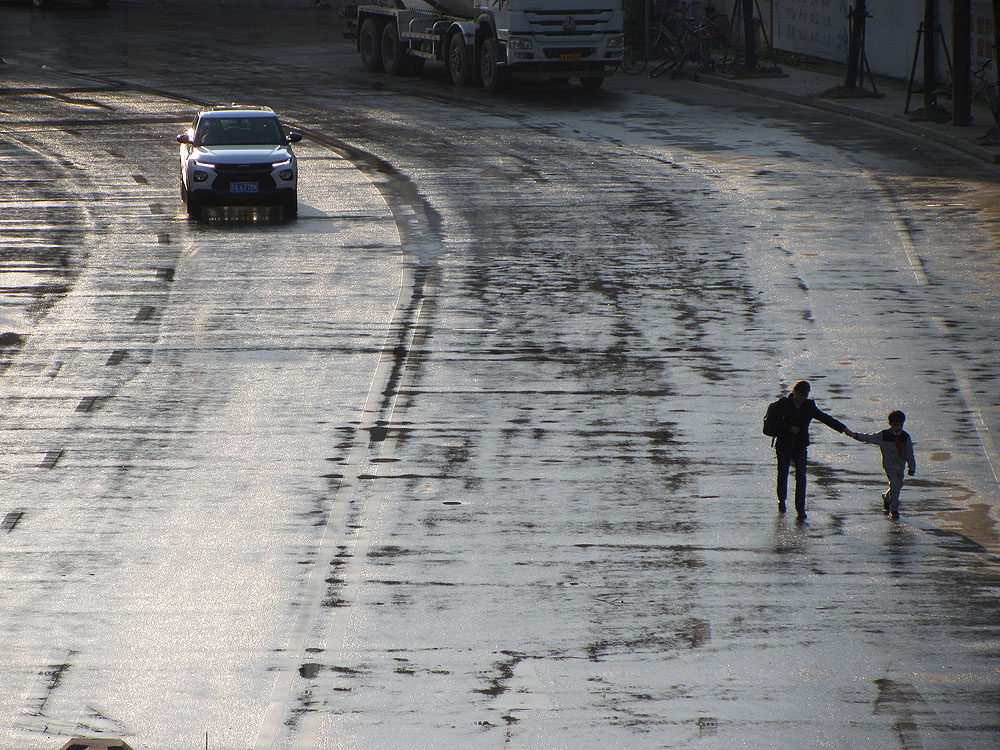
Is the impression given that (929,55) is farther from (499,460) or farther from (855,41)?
(499,460)

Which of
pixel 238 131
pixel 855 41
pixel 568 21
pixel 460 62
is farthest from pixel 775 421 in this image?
pixel 460 62

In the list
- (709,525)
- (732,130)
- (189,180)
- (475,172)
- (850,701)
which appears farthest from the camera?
(732,130)

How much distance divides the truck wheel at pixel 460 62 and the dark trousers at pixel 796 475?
1038 inches

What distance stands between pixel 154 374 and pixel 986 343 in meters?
9.27

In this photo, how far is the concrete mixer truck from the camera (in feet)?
109

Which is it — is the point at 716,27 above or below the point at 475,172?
above

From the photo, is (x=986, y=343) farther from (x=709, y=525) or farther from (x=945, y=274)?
(x=709, y=525)

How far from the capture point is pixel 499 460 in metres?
12.6

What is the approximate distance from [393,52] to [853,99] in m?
13.1

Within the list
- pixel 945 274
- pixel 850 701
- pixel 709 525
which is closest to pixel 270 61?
pixel 945 274

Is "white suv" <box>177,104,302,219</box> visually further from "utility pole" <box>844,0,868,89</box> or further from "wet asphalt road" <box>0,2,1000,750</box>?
"utility pole" <box>844,0,868,89</box>

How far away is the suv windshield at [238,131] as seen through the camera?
76.0ft

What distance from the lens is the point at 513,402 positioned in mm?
14078

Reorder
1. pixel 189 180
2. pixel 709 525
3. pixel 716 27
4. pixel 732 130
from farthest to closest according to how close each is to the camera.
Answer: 1. pixel 716 27
2. pixel 732 130
3. pixel 189 180
4. pixel 709 525
